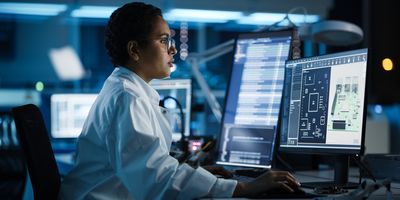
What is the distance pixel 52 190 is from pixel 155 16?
572 mm

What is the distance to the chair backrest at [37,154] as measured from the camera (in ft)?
5.49

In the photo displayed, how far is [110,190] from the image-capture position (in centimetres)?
164

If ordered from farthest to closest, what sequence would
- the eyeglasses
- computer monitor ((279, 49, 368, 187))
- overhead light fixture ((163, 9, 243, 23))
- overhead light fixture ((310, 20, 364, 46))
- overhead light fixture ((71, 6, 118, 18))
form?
overhead light fixture ((163, 9, 243, 23)) < overhead light fixture ((71, 6, 118, 18)) < overhead light fixture ((310, 20, 364, 46)) < the eyeglasses < computer monitor ((279, 49, 368, 187))

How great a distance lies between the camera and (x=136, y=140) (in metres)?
1.48

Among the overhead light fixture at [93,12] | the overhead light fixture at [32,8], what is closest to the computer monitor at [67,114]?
the overhead light fixture at [93,12]

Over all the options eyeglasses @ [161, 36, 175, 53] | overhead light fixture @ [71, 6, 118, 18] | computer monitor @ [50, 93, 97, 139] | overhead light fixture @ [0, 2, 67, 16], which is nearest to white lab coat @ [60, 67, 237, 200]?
eyeglasses @ [161, 36, 175, 53]

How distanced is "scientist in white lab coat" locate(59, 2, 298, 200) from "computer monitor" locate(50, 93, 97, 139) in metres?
2.11

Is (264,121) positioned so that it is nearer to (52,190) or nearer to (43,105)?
(52,190)

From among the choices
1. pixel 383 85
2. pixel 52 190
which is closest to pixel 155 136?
pixel 52 190

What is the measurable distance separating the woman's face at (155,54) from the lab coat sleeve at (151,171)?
253 millimetres

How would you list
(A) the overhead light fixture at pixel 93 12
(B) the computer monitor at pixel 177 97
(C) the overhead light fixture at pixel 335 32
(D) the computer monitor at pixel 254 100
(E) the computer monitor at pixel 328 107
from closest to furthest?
(E) the computer monitor at pixel 328 107, (D) the computer monitor at pixel 254 100, (C) the overhead light fixture at pixel 335 32, (B) the computer monitor at pixel 177 97, (A) the overhead light fixture at pixel 93 12

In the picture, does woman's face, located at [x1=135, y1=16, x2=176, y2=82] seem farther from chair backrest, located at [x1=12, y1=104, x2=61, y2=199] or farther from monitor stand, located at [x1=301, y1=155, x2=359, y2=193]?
monitor stand, located at [x1=301, y1=155, x2=359, y2=193]

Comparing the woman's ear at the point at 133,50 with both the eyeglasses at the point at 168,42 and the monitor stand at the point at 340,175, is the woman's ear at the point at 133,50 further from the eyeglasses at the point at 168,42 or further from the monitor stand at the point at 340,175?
the monitor stand at the point at 340,175

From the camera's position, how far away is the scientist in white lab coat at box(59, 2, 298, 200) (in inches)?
57.6
